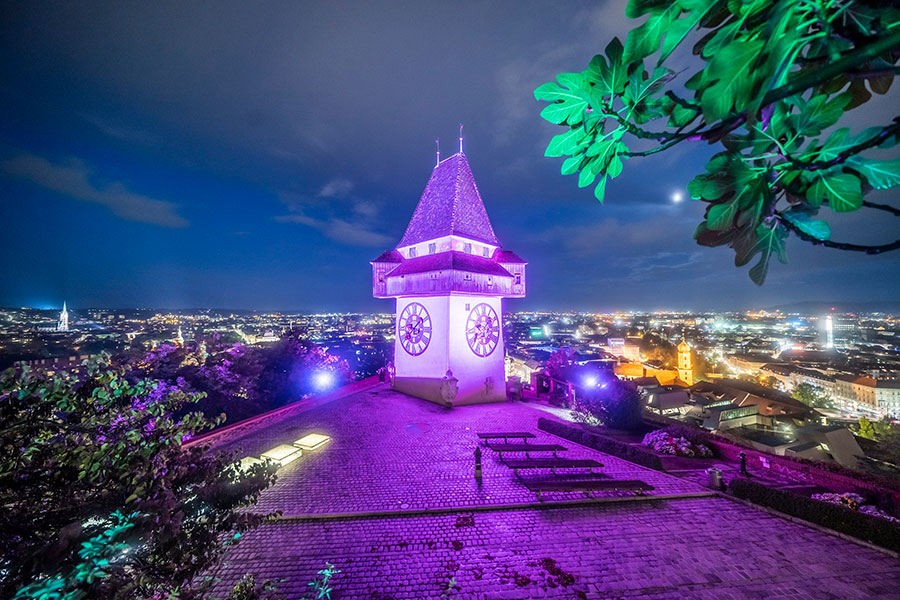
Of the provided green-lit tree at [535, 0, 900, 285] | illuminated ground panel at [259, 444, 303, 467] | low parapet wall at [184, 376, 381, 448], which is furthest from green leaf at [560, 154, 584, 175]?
illuminated ground panel at [259, 444, 303, 467]

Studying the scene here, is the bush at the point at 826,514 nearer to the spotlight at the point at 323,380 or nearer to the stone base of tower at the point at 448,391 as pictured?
the stone base of tower at the point at 448,391

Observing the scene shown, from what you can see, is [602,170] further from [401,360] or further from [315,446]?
[401,360]

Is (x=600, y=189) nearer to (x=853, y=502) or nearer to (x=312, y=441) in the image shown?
(x=853, y=502)

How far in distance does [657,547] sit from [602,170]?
27.3 feet

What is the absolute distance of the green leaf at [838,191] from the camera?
133 cm

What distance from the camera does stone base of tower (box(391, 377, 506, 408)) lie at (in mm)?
16038

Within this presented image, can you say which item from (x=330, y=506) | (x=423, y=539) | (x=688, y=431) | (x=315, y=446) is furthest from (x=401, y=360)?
(x=688, y=431)

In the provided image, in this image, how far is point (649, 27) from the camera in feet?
4.43

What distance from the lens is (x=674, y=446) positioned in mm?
11461

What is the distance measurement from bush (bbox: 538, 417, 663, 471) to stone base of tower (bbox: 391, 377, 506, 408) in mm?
4397

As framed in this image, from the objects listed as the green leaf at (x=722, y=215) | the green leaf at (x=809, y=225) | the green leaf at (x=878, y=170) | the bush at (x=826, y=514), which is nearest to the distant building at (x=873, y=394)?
the bush at (x=826, y=514)

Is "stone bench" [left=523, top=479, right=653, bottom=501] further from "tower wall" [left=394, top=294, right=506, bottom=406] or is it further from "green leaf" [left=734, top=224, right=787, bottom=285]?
"green leaf" [left=734, top=224, right=787, bottom=285]

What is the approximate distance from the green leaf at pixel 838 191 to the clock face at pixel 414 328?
632 inches

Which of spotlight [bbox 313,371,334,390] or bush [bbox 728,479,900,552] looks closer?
bush [bbox 728,479,900,552]
